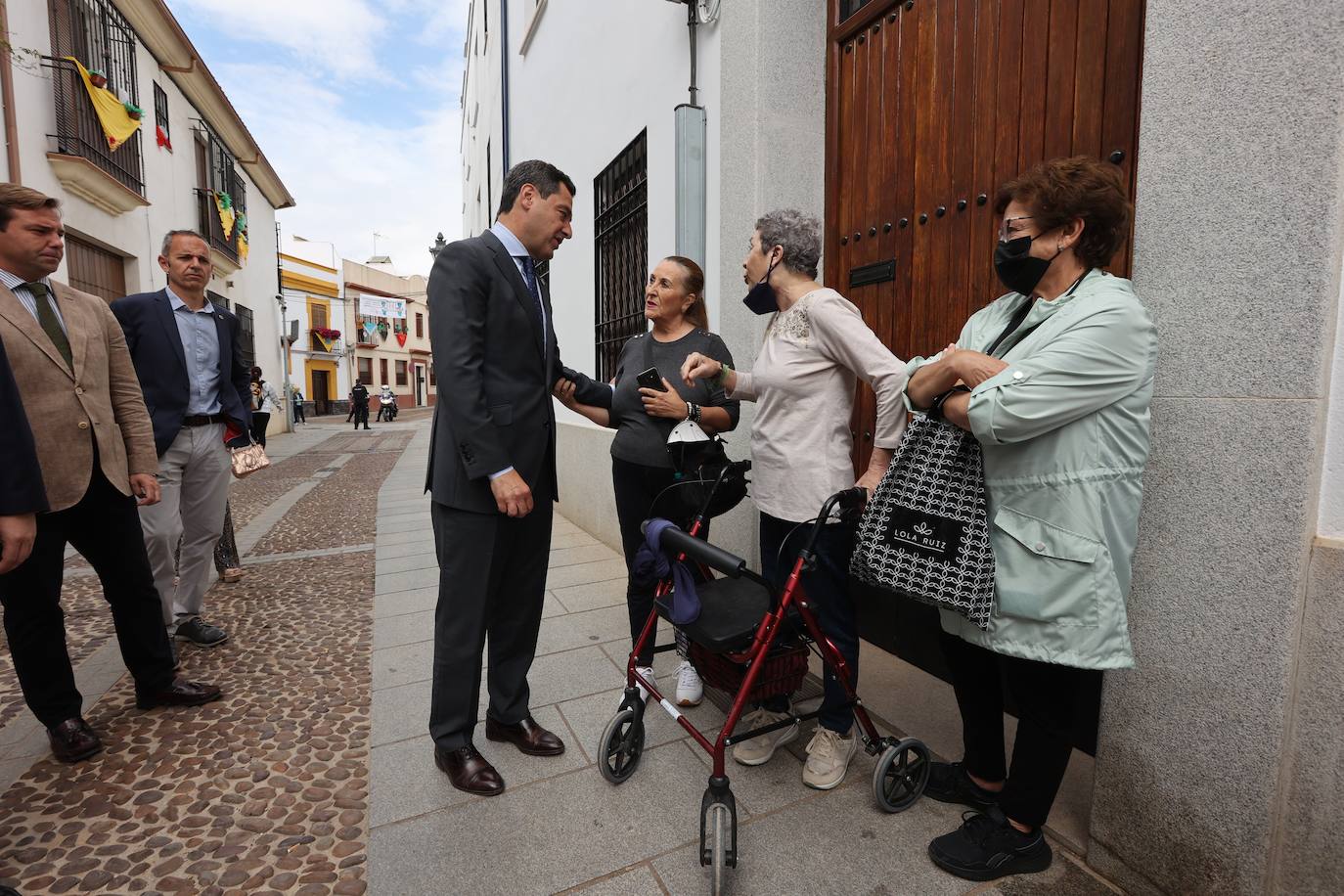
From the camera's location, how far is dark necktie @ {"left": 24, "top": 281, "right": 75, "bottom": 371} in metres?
2.56

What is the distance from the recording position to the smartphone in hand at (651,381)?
2.67 metres

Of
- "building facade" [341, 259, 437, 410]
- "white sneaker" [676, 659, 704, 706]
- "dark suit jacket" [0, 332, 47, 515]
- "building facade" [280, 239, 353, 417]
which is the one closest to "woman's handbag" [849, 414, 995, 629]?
"white sneaker" [676, 659, 704, 706]

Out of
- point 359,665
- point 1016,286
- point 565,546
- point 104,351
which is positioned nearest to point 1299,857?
point 1016,286

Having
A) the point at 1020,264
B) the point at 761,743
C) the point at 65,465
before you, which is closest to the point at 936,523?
the point at 1020,264

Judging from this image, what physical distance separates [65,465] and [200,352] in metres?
1.27

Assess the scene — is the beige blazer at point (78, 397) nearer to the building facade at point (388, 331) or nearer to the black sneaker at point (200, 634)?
the black sneaker at point (200, 634)

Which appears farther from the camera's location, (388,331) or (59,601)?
(388,331)

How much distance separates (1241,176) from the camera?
155 cm

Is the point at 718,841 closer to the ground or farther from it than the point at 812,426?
closer to the ground

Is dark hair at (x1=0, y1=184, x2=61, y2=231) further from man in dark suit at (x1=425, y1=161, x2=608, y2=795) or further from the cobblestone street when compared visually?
the cobblestone street

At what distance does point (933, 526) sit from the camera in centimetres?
180

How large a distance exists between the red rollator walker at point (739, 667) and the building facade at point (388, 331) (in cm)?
3519

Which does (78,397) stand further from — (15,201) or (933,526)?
(933,526)

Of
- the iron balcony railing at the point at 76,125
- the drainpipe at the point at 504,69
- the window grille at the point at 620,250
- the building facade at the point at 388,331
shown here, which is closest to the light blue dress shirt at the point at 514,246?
the window grille at the point at 620,250
